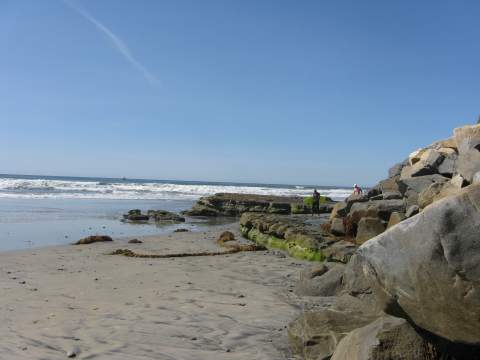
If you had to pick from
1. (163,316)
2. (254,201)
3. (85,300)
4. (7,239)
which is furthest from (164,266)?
(254,201)

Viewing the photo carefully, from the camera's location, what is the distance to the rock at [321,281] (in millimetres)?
7070

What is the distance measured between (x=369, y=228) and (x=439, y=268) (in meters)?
7.74

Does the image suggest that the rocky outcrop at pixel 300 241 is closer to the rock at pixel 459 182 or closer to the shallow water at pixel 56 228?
the rock at pixel 459 182

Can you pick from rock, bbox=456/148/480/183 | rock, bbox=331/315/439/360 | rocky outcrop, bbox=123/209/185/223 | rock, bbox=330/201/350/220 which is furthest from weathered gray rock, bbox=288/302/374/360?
rocky outcrop, bbox=123/209/185/223

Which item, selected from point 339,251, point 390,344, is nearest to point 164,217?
point 339,251

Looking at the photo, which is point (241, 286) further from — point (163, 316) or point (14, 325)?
point (14, 325)

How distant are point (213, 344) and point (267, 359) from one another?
656mm

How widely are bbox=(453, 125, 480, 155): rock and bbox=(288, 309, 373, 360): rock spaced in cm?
424

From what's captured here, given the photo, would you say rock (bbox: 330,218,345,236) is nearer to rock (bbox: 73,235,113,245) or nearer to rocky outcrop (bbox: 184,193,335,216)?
rock (bbox: 73,235,113,245)

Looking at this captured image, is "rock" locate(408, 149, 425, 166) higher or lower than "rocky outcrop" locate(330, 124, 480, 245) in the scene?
higher

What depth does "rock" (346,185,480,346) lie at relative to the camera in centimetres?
311

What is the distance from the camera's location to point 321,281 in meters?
7.17

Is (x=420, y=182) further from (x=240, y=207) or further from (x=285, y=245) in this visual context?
(x=240, y=207)

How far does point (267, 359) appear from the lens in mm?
4746
